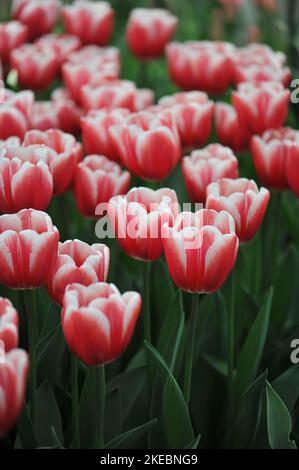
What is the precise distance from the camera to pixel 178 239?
884 millimetres

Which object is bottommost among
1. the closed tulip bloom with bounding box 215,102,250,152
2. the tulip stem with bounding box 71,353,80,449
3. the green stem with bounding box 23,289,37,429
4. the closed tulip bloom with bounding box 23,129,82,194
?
the tulip stem with bounding box 71,353,80,449

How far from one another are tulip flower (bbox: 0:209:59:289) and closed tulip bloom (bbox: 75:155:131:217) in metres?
0.24

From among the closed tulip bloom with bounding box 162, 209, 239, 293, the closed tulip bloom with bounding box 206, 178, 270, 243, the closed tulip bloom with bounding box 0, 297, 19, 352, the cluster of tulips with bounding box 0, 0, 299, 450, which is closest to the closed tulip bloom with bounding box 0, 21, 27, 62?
the cluster of tulips with bounding box 0, 0, 299, 450

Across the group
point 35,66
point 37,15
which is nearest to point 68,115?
point 35,66

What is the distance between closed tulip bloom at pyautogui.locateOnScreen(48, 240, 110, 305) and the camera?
0.85m

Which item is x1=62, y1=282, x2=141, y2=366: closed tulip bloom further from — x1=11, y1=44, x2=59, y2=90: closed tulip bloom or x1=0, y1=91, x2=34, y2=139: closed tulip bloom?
x1=11, y1=44, x2=59, y2=90: closed tulip bloom

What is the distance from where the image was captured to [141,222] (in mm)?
945

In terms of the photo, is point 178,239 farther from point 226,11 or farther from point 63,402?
point 226,11

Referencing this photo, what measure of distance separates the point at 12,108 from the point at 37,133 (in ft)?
0.35

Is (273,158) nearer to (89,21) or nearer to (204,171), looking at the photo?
(204,171)

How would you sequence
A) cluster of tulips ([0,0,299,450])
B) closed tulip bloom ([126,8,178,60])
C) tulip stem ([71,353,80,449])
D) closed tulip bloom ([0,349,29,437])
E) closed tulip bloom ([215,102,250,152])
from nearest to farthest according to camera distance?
closed tulip bloom ([0,349,29,437])
cluster of tulips ([0,0,299,450])
tulip stem ([71,353,80,449])
closed tulip bloom ([215,102,250,152])
closed tulip bloom ([126,8,178,60])

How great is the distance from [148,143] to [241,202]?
0.22 metres
